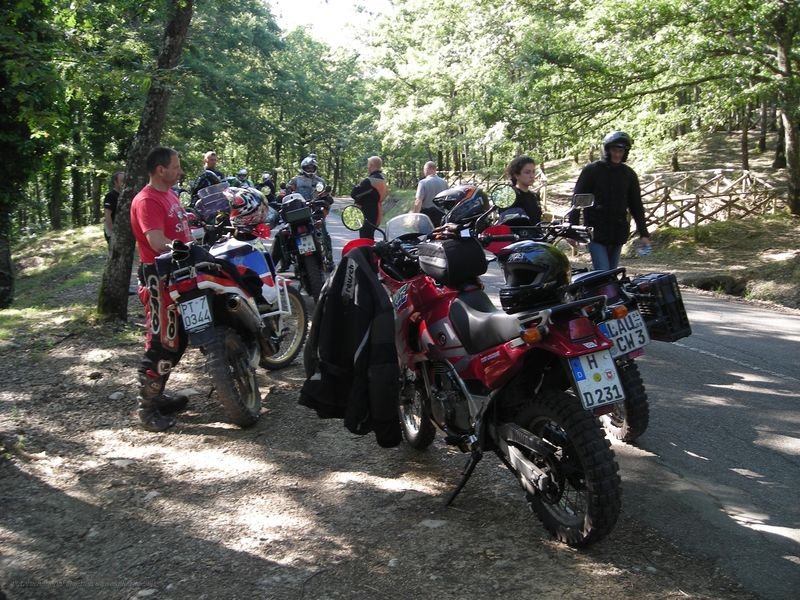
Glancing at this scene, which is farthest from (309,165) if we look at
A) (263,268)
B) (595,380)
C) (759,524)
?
(759,524)

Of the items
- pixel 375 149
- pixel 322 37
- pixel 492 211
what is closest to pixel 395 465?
pixel 492 211

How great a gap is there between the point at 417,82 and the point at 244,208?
3168cm

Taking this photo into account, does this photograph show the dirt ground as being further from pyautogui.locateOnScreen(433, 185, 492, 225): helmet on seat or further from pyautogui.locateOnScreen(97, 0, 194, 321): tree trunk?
pyautogui.locateOnScreen(97, 0, 194, 321): tree trunk

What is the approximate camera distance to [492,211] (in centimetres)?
441

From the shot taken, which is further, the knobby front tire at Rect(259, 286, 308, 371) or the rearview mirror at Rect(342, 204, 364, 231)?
the knobby front tire at Rect(259, 286, 308, 371)

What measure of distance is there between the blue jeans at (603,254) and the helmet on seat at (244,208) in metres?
3.24

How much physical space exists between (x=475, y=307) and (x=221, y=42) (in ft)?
98.3

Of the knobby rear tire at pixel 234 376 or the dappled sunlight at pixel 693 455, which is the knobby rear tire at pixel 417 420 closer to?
the knobby rear tire at pixel 234 376

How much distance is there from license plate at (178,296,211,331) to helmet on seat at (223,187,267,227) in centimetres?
172

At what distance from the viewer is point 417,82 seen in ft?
122

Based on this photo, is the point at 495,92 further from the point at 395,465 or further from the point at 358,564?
the point at 358,564

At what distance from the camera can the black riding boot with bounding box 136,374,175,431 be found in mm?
5824

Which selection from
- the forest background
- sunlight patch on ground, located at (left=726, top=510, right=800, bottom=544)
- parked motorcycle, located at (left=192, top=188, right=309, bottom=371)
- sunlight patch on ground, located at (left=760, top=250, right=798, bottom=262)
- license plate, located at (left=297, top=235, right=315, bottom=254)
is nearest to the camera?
sunlight patch on ground, located at (left=726, top=510, right=800, bottom=544)

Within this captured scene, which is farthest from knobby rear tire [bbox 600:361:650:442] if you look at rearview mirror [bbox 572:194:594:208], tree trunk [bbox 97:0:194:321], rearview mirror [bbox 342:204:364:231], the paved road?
tree trunk [bbox 97:0:194:321]
